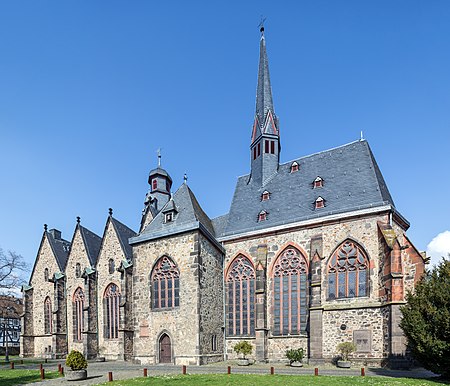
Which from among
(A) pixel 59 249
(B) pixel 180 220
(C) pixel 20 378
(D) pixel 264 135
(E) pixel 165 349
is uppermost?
(D) pixel 264 135

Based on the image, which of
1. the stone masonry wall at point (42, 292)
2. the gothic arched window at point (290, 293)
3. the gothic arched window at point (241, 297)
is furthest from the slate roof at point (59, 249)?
the gothic arched window at point (290, 293)

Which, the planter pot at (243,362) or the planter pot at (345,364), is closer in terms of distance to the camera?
the planter pot at (345,364)

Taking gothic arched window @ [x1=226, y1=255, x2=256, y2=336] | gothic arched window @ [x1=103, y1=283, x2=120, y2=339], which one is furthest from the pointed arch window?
gothic arched window @ [x1=226, y1=255, x2=256, y2=336]

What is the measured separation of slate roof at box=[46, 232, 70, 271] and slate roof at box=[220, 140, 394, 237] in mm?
17677

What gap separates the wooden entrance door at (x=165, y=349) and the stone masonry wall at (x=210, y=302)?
2.27 metres

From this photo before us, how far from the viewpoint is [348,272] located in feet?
66.4

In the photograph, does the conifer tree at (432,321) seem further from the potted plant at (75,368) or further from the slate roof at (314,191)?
the potted plant at (75,368)

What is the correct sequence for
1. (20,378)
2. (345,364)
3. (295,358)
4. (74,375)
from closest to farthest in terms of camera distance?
(74,375) < (20,378) < (345,364) < (295,358)

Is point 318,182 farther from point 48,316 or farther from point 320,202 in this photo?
point 48,316

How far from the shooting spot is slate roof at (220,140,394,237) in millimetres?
21500

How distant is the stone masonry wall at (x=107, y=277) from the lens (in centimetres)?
2864

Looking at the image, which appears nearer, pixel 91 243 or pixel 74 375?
pixel 74 375

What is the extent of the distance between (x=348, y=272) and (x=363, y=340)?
12.0 feet

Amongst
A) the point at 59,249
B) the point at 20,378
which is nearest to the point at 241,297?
the point at 20,378
